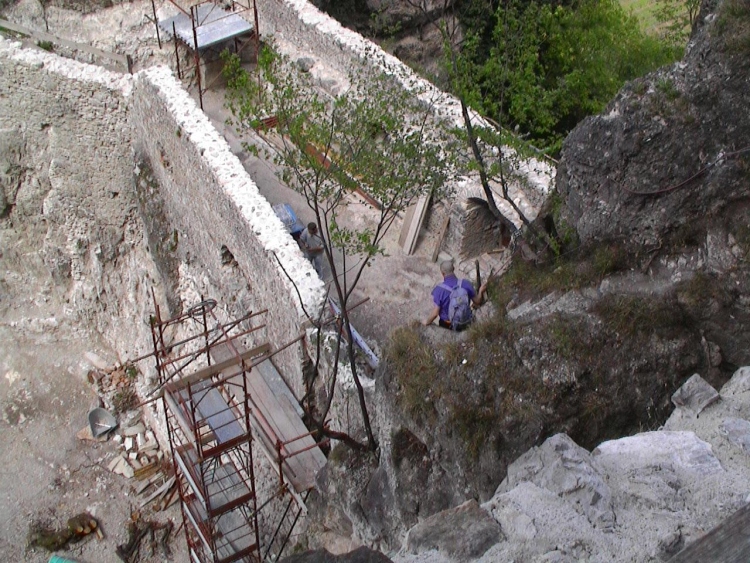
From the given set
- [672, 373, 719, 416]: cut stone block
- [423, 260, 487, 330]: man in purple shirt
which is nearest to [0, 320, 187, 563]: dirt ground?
[423, 260, 487, 330]: man in purple shirt

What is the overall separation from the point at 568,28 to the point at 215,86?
7.71 meters

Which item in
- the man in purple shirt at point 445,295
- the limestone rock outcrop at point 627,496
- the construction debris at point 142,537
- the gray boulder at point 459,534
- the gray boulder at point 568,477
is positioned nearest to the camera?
the limestone rock outcrop at point 627,496

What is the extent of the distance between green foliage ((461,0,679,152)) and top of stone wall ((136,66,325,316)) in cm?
563

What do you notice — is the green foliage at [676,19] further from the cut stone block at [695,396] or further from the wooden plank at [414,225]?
the cut stone block at [695,396]

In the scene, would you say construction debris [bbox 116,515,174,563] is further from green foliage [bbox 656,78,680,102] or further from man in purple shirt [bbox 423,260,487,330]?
green foliage [bbox 656,78,680,102]

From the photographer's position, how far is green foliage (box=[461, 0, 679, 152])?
53.7 feet

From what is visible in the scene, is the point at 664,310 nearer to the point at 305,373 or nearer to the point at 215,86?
the point at 305,373

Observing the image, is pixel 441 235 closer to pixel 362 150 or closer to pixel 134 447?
pixel 362 150

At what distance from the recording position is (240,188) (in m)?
11.7

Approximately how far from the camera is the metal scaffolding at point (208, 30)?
607 inches

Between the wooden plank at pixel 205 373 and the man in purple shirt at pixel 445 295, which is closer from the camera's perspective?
the man in purple shirt at pixel 445 295

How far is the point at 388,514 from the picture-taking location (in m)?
8.75

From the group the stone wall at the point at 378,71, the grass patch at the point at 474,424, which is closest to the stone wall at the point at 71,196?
the stone wall at the point at 378,71

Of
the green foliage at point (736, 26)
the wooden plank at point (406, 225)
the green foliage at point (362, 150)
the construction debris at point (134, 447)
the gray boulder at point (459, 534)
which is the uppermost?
the green foliage at point (736, 26)
